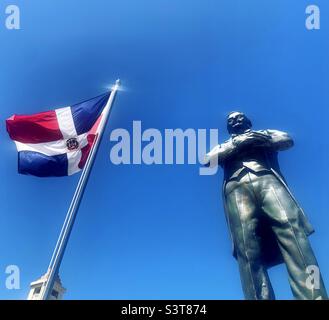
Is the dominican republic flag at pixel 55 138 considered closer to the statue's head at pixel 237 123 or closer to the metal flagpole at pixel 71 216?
the metal flagpole at pixel 71 216

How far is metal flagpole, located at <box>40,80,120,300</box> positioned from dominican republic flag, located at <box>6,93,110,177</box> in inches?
22.5

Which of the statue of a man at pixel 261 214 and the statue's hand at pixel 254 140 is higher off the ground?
the statue's hand at pixel 254 140

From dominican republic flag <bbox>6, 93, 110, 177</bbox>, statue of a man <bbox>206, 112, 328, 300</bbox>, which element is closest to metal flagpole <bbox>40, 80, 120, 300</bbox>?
dominican republic flag <bbox>6, 93, 110, 177</bbox>

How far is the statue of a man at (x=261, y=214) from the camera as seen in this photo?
36.6ft

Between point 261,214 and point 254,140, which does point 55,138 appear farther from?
point 261,214

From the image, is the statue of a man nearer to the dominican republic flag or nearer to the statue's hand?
the statue's hand

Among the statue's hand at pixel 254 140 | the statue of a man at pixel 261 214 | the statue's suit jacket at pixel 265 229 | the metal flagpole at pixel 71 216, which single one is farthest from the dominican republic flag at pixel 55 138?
the statue's hand at pixel 254 140

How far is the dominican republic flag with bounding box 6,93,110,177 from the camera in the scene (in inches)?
497

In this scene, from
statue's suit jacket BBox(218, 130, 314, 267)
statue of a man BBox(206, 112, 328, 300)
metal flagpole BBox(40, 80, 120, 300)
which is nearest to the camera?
metal flagpole BBox(40, 80, 120, 300)
